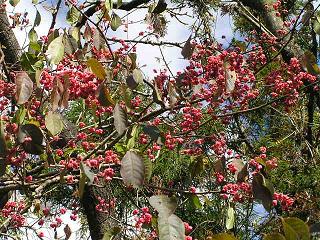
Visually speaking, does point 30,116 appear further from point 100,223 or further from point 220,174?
point 100,223

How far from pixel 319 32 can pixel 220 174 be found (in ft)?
2.95

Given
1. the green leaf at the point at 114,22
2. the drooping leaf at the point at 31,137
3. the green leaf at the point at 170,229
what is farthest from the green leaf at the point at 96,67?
the green leaf at the point at 114,22

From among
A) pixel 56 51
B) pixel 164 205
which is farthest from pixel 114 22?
pixel 164 205

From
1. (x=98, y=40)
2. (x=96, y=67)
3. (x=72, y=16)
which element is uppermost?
(x=72, y=16)

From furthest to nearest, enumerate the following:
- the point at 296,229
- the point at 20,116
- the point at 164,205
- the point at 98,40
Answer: the point at 98,40, the point at 20,116, the point at 164,205, the point at 296,229

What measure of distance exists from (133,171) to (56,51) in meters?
0.57

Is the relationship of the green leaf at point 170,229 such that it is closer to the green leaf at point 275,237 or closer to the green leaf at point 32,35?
the green leaf at point 275,237

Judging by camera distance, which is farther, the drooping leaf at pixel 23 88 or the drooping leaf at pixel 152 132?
the drooping leaf at pixel 152 132

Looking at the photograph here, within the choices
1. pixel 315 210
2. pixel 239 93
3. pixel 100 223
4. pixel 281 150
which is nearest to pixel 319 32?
pixel 239 93

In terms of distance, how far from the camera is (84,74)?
62.4 inches

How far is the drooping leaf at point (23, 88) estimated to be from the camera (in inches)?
50.4

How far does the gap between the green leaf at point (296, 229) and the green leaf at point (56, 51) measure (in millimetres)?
864

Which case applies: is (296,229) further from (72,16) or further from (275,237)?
(72,16)

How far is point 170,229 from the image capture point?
1044 millimetres
